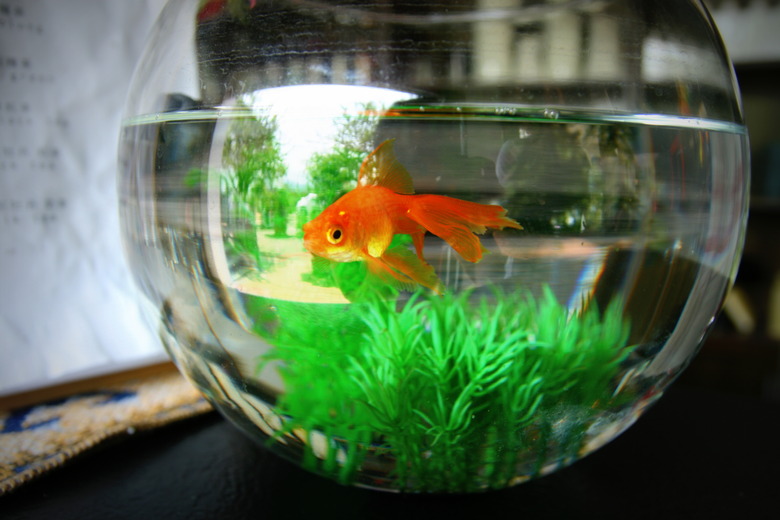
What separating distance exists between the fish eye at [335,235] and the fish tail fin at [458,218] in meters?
0.04

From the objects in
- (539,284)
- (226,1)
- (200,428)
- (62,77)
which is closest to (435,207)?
(539,284)

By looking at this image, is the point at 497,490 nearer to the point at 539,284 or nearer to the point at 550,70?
the point at 539,284

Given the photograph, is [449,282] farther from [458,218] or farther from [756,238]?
[756,238]

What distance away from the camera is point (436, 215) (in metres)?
0.33

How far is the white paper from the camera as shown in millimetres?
594

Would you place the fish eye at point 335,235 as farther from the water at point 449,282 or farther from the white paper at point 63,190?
the white paper at point 63,190

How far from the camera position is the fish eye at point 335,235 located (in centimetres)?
32

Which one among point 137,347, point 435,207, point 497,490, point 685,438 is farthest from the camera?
point 137,347

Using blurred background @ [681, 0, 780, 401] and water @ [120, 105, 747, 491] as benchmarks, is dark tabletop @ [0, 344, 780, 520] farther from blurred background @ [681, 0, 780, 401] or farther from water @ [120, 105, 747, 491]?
blurred background @ [681, 0, 780, 401]

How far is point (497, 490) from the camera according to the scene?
444mm

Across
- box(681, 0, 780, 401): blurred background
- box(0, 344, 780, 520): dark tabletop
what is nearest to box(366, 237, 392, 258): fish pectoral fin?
box(0, 344, 780, 520): dark tabletop

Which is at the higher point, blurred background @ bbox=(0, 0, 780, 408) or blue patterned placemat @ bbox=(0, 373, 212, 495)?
blurred background @ bbox=(0, 0, 780, 408)

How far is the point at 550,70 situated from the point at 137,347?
22.5 inches

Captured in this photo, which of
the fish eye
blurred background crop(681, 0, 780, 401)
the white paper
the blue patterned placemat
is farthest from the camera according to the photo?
A: blurred background crop(681, 0, 780, 401)
